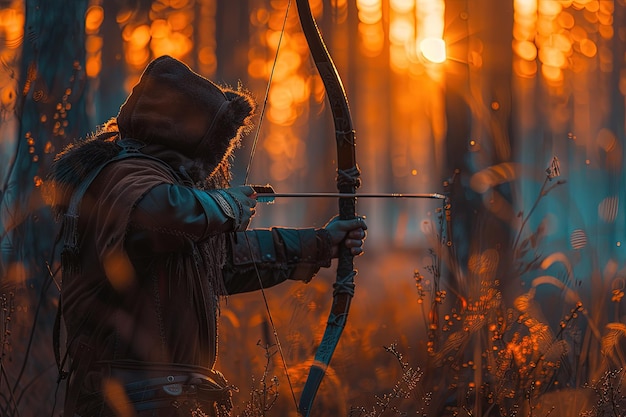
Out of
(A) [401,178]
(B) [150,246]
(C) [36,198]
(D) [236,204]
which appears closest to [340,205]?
(D) [236,204]

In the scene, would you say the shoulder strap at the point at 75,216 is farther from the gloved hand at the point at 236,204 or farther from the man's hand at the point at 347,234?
the man's hand at the point at 347,234

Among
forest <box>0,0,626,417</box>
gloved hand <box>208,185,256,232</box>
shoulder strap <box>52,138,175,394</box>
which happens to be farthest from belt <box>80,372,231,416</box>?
forest <box>0,0,626,417</box>

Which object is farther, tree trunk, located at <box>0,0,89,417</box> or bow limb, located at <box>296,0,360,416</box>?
tree trunk, located at <box>0,0,89,417</box>

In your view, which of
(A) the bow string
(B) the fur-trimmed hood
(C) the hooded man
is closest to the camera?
(C) the hooded man

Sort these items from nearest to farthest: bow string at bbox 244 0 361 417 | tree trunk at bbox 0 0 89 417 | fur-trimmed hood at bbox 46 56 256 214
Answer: fur-trimmed hood at bbox 46 56 256 214 → bow string at bbox 244 0 361 417 → tree trunk at bbox 0 0 89 417

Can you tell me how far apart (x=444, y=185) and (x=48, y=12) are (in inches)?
75.2

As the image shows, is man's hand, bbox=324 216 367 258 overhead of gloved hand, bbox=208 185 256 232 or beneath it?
beneath

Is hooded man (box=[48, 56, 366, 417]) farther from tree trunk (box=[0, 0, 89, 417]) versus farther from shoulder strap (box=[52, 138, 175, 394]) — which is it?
tree trunk (box=[0, 0, 89, 417])

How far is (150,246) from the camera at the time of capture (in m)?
2.31

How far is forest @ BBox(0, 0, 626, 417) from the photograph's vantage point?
14.0 feet

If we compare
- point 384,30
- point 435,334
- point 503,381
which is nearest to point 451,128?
point 384,30

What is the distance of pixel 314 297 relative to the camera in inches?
181

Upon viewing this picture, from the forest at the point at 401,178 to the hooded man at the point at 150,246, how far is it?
1810 mm

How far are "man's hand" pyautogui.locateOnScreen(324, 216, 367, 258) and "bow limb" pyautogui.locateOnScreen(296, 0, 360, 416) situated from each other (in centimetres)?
1
